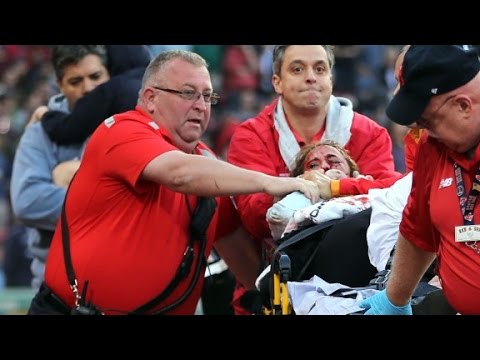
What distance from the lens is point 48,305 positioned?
6.16 meters

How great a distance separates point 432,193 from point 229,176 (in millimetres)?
1266

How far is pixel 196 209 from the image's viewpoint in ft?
20.4

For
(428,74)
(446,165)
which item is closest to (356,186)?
(446,165)

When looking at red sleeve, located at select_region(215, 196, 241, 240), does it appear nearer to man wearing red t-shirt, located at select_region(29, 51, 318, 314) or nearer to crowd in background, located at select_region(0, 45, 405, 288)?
man wearing red t-shirt, located at select_region(29, 51, 318, 314)

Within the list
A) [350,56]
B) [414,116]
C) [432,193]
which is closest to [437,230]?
[432,193]

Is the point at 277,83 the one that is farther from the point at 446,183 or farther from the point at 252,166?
the point at 446,183

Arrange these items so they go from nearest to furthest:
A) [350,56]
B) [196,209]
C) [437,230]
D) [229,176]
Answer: [437,230] → [229,176] → [196,209] → [350,56]

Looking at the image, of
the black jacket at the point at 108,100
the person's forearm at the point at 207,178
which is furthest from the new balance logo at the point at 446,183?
the black jacket at the point at 108,100

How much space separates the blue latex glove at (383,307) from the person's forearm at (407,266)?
0.05 metres

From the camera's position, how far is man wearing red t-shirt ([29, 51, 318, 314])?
230 inches

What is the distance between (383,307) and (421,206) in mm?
547

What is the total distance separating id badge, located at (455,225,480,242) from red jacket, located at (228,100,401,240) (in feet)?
6.69

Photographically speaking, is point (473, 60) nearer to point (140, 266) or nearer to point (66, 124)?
point (140, 266)

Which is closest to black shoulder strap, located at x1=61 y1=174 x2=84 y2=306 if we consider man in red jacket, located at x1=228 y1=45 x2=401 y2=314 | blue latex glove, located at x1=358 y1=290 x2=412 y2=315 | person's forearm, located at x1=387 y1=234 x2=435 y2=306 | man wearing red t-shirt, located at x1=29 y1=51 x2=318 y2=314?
man wearing red t-shirt, located at x1=29 y1=51 x2=318 y2=314
